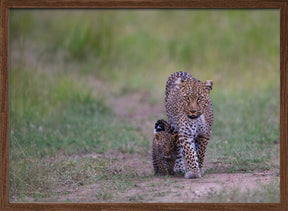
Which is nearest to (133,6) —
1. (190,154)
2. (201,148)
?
(190,154)

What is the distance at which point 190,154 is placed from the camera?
6.83 metres

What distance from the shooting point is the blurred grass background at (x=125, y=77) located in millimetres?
8836

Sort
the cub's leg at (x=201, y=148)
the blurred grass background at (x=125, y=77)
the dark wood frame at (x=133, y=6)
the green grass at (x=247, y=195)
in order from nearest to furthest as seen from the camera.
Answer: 1. the dark wood frame at (x=133, y=6)
2. the green grass at (x=247, y=195)
3. the cub's leg at (x=201, y=148)
4. the blurred grass background at (x=125, y=77)

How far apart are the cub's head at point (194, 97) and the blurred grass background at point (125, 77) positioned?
3.70 feet

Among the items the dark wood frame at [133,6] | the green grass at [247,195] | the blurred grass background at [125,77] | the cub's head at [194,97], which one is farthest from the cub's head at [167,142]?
the dark wood frame at [133,6]

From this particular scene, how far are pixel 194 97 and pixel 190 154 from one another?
28.0 inches

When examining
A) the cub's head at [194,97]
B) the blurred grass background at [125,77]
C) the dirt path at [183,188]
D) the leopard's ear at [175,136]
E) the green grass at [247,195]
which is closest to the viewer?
the green grass at [247,195]

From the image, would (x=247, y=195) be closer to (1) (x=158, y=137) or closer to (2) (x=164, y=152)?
(2) (x=164, y=152)

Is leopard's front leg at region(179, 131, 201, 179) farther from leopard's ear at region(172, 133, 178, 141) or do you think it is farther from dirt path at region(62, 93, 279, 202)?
leopard's ear at region(172, 133, 178, 141)

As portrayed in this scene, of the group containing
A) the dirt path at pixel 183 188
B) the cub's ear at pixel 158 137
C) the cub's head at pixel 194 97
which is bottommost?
the dirt path at pixel 183 188

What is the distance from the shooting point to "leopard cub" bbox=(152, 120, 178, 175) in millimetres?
7183

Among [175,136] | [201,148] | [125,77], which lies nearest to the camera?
[201,148]

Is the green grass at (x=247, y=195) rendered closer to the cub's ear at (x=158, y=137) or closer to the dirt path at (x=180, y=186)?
the dirt path at (x=180, y=186)

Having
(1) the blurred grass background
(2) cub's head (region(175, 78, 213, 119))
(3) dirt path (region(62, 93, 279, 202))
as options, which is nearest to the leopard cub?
(3) dirt path (region(62, 93, 279, 202))
